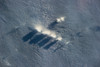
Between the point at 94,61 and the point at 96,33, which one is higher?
the point at 96,33

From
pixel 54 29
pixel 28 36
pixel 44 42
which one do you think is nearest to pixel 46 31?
pixel 54 29

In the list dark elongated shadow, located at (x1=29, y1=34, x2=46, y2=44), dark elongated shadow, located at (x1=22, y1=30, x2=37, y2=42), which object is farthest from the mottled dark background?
dark elongated shadow, located at (x1=29, y1=34, x2=46, y2=44)

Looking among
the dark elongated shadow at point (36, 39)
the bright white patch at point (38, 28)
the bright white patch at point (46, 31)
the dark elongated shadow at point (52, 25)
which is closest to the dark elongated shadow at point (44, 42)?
the dark elongated shadow at point (36, 39)

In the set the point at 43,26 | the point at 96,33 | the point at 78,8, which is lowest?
the point at 43,26

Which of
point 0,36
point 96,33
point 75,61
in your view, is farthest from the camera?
point 96,33

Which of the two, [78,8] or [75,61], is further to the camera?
[78,8]

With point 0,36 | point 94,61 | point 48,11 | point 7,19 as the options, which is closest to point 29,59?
point 0,36

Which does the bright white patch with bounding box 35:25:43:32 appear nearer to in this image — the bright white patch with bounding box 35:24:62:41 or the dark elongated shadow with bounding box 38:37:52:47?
the bright white patch with bounding box 35:24:62:41

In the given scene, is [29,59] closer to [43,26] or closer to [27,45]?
[27,45]
